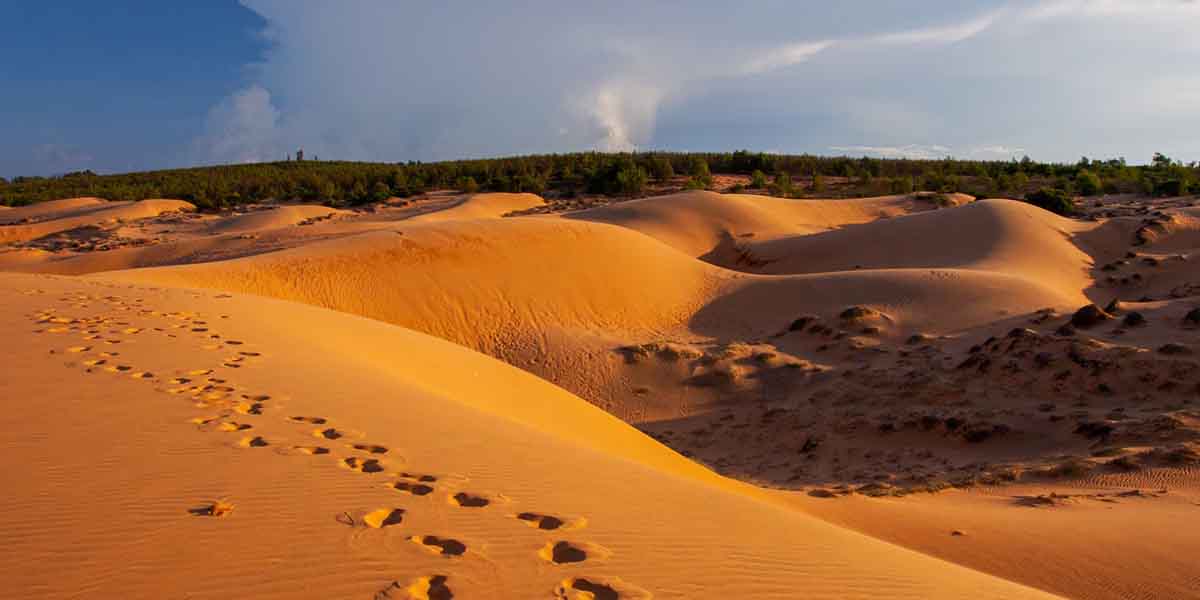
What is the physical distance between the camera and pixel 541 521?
3521 millimetres

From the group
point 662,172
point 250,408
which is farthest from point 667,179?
point 250,408

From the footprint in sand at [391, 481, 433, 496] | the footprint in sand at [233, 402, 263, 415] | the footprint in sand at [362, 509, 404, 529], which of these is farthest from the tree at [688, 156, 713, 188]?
the footprint in sand at [362, 509, 404, 529]

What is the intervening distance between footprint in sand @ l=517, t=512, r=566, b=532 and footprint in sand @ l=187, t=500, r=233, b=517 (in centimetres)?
140

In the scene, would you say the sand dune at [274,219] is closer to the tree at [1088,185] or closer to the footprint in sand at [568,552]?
the footprint in sand at [568,552]

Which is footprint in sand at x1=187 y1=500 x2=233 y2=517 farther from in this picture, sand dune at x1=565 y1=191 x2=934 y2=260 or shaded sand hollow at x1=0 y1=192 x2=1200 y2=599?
sand dune at x1=565 y1=191 x2=934 y2=260

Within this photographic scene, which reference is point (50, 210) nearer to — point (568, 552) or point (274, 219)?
point (274, 219)

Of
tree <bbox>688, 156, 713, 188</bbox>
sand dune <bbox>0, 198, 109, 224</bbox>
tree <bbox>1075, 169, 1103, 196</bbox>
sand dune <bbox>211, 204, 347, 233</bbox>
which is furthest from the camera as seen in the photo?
tree <bbox>688, 156, 713, 188</bbox>

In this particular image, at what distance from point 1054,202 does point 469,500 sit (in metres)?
31.9

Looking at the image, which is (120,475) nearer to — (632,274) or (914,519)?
(914,519)

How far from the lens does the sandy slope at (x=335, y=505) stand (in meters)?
2.76

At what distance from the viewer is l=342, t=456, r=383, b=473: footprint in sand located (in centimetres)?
407

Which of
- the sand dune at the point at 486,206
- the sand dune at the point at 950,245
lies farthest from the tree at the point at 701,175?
the sand dune at the point at 950,245

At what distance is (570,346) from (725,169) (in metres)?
39.6

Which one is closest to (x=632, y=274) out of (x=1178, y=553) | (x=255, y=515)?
(x=1178, y=553)
